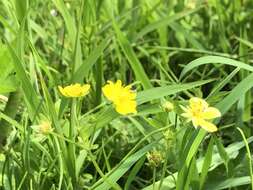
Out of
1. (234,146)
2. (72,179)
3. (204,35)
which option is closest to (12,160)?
(72,179)

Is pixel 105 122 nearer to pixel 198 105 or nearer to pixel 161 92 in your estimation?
pixel 161 92

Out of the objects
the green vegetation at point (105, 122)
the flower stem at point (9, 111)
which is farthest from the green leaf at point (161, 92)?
the flower stem at point (9, 111)

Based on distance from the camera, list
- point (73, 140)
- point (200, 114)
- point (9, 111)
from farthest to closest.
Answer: point (9, 111) < point (73, 140) < point (200, 114)

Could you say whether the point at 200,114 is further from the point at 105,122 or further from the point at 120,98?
the point at 105,122

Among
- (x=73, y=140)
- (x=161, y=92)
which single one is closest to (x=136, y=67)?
(x=161, y=92)

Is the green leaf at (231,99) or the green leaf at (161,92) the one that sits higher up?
the green leaf at (161,92)

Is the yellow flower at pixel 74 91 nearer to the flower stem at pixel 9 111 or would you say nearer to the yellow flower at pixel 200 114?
the yellow flower at pixel 200 114

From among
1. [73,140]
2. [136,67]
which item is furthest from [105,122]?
[136,67]

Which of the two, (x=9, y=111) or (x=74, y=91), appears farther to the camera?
(x=9, y=111)

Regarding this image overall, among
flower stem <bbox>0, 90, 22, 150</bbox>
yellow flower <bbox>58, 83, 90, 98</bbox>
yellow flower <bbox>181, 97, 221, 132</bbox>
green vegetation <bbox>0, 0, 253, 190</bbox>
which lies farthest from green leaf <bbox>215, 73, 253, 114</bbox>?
flower stem <bbox>0, 90, 22, 150</bbox>

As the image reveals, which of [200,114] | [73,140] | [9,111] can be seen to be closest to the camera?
[200,114]

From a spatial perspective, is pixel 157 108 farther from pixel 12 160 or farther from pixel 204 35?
pixel 204 35
